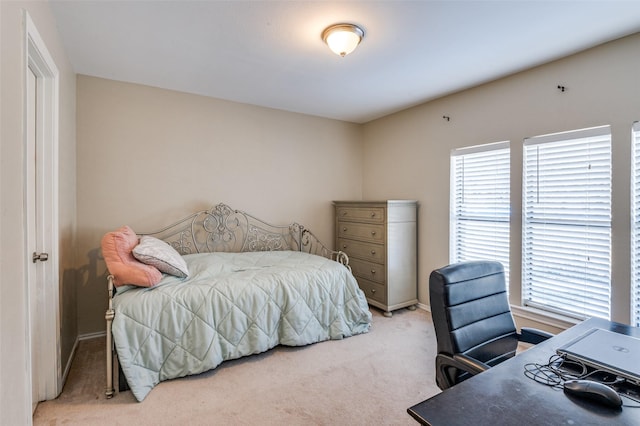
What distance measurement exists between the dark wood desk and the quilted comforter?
6.29 feet

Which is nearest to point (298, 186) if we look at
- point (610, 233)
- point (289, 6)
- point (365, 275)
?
point (365, 275)

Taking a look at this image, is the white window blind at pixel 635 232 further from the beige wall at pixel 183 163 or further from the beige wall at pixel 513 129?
the beige wall at pixel 183 163

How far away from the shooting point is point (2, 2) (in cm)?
118

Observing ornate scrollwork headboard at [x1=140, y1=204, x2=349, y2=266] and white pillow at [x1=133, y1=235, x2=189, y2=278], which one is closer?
white pillow at [x1=133, y1=235, x2=189, y2=278]

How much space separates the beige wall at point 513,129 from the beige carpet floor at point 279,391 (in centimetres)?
142

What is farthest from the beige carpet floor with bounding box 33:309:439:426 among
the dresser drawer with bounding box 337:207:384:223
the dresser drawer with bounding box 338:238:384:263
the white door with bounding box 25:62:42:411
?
the dresser drawer with bounding box 337:207:384:223

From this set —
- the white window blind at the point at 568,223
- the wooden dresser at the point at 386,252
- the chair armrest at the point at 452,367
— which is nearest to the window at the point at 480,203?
the white window blind at the point at 568,223

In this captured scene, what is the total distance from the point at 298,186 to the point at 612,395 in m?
3.62

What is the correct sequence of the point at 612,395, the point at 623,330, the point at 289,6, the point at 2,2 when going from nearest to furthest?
the point at 612,395 < the point at 2,2 < the point at 623,330 < the point at 289,6

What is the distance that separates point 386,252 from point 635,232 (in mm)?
2029

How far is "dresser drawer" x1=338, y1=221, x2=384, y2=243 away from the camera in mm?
3678

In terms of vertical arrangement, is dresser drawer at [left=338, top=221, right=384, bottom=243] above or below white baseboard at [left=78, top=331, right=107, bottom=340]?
above

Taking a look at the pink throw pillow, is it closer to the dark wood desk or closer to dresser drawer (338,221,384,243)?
the dark wood desk

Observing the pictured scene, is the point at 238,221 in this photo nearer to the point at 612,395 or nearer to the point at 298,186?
the point at 298,186
